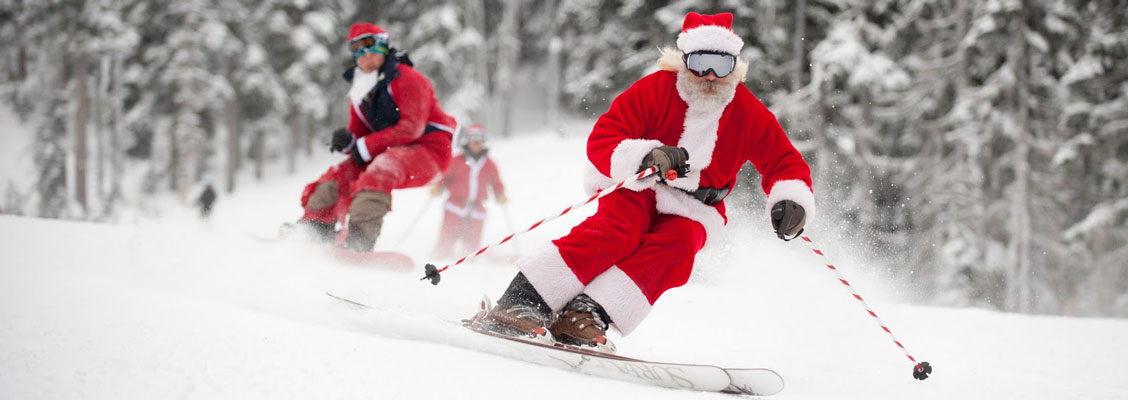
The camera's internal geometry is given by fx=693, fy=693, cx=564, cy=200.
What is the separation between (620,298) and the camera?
274 centimetres

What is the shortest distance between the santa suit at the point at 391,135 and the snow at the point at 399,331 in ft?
1.89

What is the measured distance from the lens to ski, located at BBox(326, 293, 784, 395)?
252 cm

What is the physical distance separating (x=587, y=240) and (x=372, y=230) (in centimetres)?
253

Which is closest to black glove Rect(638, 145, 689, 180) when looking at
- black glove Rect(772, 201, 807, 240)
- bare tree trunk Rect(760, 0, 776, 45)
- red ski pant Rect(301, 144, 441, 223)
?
black glove Rect(772, 201, 807, 240)

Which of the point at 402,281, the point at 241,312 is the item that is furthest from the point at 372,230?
the point at 241,312

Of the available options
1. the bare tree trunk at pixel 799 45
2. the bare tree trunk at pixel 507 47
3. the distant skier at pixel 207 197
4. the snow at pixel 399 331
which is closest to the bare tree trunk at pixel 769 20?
the bare tree trunk at pixel 799 45

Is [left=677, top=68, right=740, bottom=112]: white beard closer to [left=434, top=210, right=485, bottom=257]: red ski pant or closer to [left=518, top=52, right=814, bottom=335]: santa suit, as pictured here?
[left=518, top=52, right=814, bottom=335]: santa suit

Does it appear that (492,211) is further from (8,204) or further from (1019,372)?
(1019,372)

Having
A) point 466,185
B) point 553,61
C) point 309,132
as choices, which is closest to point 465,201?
point 466,185

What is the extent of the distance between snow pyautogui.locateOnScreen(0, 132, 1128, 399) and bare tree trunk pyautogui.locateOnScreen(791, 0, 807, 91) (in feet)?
34.3

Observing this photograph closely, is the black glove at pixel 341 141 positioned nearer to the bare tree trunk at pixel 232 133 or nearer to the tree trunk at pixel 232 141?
the bare tree trunk at pixel 232 133

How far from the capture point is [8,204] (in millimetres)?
12852

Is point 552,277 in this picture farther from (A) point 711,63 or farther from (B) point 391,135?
(B) point 391,135

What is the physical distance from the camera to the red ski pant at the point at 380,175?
4840mm
